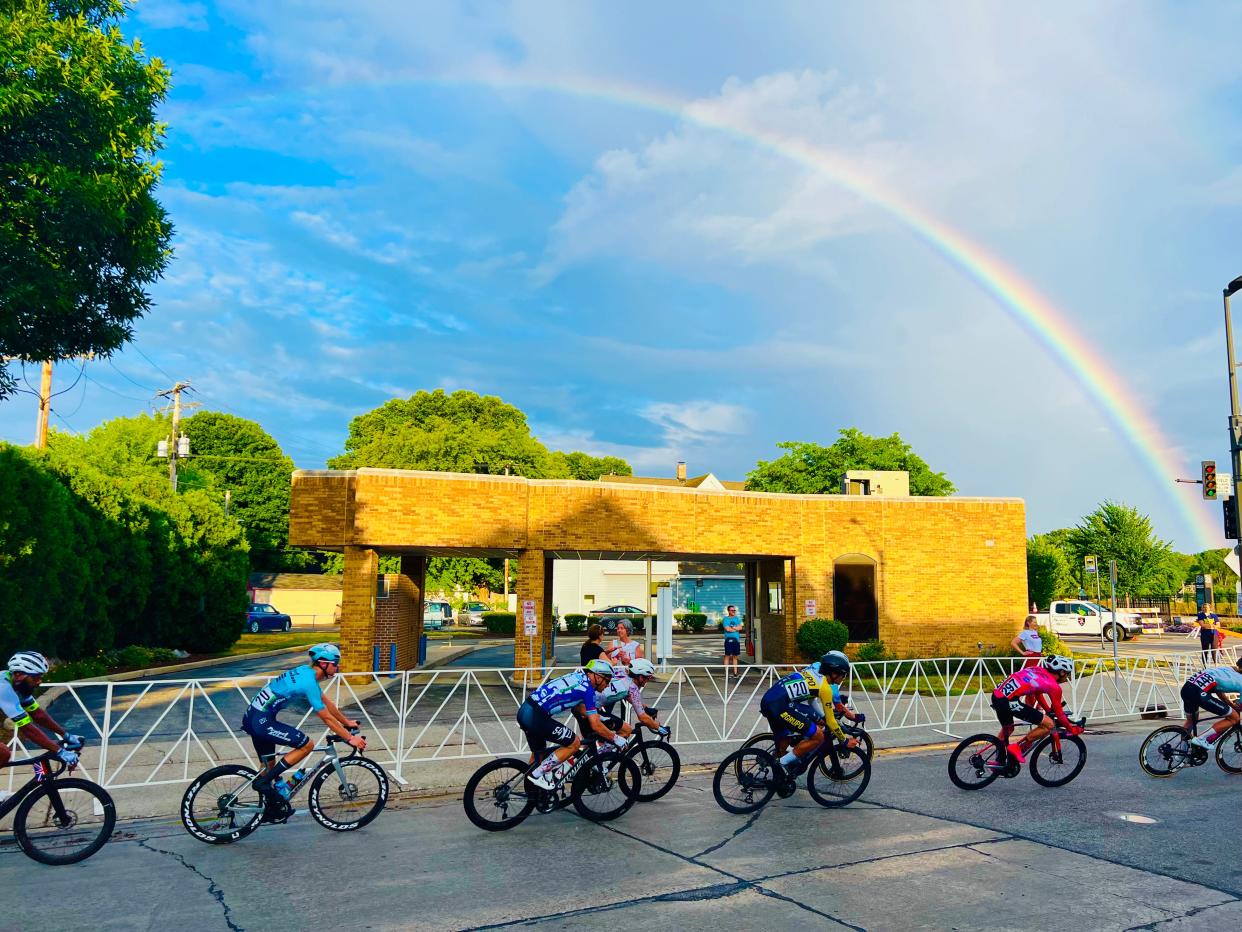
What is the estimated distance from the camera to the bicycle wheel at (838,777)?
9.47m

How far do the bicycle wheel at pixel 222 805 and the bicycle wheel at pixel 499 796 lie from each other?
1878 mm

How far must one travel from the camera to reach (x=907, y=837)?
8062 millimetres

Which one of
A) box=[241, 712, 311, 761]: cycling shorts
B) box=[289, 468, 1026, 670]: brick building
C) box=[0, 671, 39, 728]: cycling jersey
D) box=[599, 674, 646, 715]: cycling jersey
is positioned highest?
box=[289, 468, 1026, 670]: brick building

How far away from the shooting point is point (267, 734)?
7.89 metres

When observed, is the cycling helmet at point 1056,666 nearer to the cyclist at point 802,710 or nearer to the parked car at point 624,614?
the cyclist at point 802,710

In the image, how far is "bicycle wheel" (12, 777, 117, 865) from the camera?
7238mm

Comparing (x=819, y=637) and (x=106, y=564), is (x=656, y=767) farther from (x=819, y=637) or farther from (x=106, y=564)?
(x=106, y=564)

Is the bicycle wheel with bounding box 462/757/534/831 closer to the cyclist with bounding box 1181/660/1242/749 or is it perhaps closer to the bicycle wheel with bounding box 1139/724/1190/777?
the bicycle wheel with bounding box 1139/724/1190/777

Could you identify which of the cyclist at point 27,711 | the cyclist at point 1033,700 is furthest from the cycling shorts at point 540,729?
the cyclist at point 1033,700

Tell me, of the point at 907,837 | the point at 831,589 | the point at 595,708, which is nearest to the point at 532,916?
the point at 595,708

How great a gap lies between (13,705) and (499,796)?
4.12 meters

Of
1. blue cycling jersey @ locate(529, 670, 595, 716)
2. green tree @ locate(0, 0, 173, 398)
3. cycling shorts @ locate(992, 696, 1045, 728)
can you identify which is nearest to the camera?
blue cycling jersey @ locate(529, 670, 595, 716)

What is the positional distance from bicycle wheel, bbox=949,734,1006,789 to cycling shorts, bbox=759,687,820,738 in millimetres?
2053

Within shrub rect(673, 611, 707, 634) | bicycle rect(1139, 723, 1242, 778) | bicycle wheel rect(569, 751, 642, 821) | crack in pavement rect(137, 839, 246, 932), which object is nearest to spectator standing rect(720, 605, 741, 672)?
bicycle rect(1139, 723, 1242, 778)
